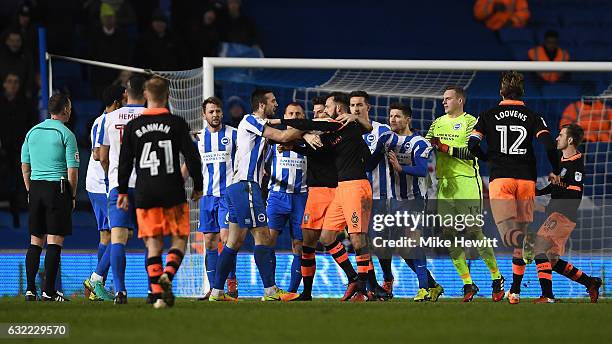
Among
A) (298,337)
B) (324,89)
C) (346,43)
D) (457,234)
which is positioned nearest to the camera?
(298,337)

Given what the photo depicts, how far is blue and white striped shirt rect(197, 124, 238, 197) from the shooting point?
43.1 ft

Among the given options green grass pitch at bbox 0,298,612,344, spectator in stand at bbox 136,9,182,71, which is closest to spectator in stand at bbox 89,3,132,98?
spectator in stand at bbox 136,9,182,71

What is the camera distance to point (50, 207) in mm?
12609

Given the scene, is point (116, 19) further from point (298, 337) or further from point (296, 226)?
point (298, 337)

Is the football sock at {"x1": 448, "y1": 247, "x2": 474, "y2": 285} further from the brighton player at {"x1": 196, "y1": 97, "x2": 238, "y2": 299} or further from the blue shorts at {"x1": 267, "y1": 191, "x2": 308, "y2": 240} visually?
the brighton player at {"x1": 196, "y1": 97, "x2": 238, "y2": 299}

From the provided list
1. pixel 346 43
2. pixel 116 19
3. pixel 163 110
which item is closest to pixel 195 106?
pixel 163 110

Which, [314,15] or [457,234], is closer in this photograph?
[457,234]

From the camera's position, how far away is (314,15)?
23.8m

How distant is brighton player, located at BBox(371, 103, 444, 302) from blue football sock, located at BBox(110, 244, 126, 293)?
300cm

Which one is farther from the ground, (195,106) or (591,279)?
(195,106)

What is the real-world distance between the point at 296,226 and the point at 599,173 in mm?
5059

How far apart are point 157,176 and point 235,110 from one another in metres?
7.57

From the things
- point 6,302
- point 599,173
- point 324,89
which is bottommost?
point 6,302

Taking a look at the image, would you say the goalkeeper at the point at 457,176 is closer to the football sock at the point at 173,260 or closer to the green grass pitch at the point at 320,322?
the green grass pitch at the point at 320,322
